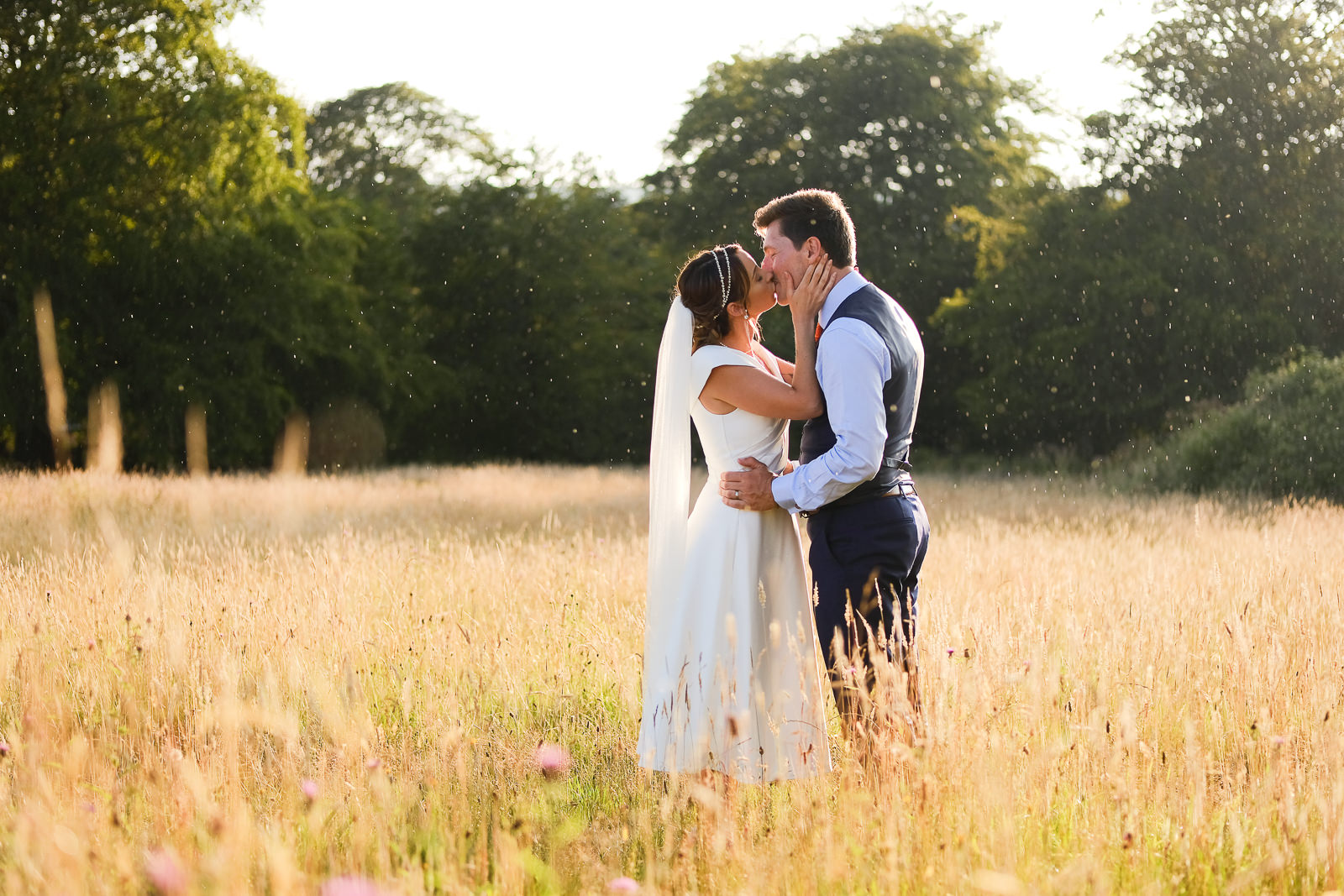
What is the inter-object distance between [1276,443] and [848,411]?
1495 cm

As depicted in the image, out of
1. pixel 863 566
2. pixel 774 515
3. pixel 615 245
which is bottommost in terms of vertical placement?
pixel 863 566

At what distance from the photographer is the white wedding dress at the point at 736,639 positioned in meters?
3.59

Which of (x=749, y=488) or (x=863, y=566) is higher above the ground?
(x=749, y=488)

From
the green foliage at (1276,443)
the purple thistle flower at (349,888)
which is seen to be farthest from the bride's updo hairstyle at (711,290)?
the green foliage at (1276,443)

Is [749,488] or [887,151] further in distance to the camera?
[887,151]

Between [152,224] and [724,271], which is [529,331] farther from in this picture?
[724,271]

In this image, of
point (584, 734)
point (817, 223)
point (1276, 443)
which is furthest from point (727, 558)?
point (1276, 443)

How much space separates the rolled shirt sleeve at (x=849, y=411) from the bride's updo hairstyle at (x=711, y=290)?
1.28 ft

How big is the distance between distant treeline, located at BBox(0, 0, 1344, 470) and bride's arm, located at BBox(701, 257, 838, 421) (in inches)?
688

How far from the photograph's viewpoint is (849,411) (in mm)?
3455

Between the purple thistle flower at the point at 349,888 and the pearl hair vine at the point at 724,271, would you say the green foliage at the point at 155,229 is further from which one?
the purple thistle flower at the point at 349,888

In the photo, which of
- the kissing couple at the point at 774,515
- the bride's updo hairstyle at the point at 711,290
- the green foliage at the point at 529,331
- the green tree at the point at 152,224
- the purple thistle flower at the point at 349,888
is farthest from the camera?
the green foliage at the point at 529,331

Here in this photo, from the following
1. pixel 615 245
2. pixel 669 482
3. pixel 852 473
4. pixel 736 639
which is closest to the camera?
pixel 852 473

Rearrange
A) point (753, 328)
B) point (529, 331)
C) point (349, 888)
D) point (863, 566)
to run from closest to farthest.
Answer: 1. point (349, 888)
2. point (863, 566)
3. point (753, 328)
4. point (529, 331)
